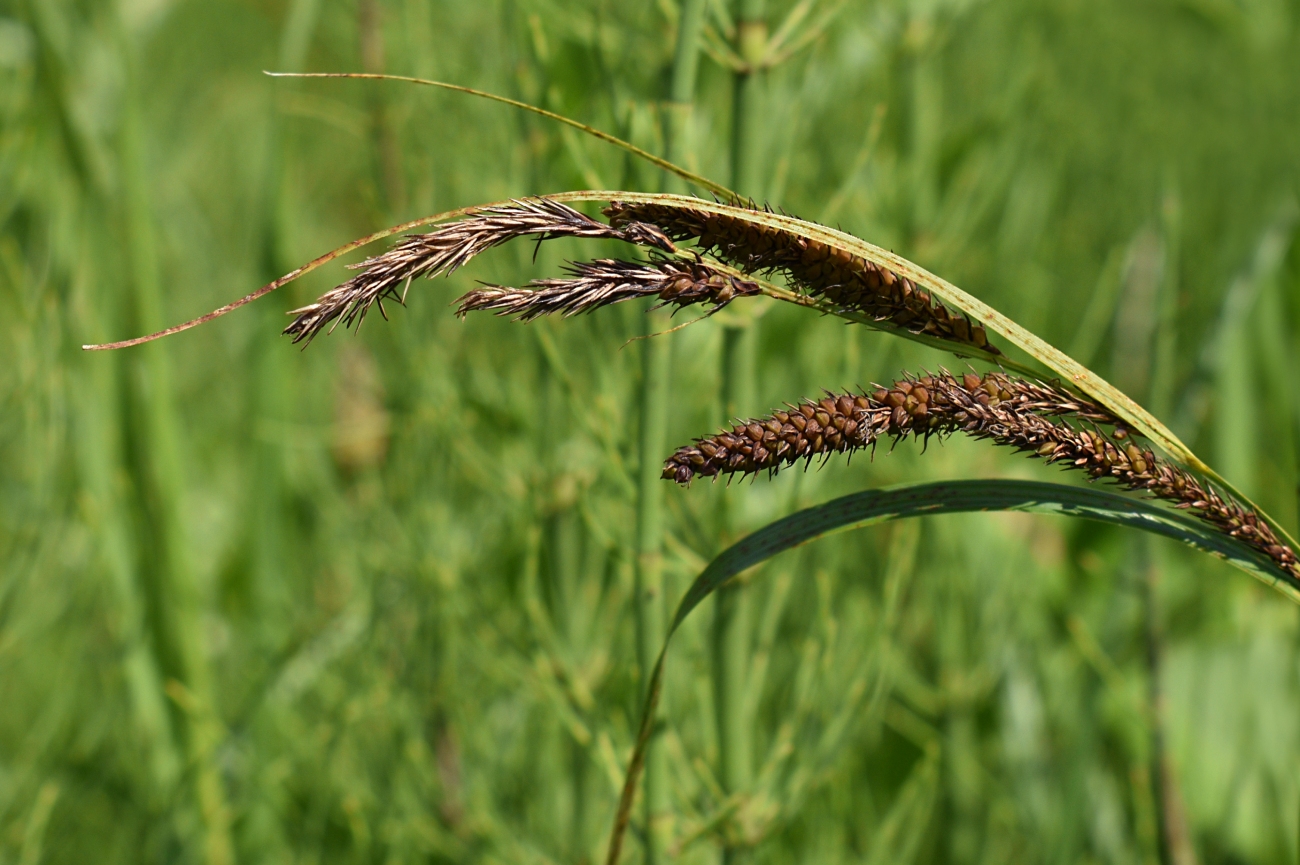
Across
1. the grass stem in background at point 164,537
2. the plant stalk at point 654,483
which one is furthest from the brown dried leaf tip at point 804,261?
the grass stem in background at point 164,537

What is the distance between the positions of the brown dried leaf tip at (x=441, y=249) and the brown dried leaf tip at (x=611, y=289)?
12 mm

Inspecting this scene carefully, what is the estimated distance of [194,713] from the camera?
3.73 ft

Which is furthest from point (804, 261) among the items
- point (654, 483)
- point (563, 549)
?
point (563, 549)

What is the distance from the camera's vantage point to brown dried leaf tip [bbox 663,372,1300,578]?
401 mm

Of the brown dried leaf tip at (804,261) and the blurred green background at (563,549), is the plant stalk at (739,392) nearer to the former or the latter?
the blurred green background at (563,549)

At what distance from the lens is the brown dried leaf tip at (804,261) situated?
1.44ft

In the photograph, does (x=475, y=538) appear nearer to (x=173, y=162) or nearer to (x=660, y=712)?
(x=660, y=712)

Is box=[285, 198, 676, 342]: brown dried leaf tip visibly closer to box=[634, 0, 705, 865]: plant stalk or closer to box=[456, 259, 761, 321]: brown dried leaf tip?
box=[456, 259, 761, 321]: brown dried leaf tip

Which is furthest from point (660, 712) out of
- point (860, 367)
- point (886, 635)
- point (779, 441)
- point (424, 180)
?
point (424, 180)

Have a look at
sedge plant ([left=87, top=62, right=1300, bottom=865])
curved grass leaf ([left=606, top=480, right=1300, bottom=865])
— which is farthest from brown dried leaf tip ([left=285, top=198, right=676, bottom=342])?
curved grass leaf ([left=606, top=480, right=1300, bottom=865])

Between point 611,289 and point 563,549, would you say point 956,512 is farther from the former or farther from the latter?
point 563,549

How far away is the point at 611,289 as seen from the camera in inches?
15.6

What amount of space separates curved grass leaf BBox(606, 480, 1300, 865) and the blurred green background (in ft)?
0.97

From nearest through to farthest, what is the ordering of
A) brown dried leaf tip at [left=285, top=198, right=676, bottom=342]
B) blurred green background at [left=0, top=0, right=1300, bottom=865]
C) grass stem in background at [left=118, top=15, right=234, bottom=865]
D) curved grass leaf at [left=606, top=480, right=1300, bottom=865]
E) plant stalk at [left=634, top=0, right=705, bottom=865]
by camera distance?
brown dried leaf tip at [left=285, top=198, right=676, bottom=342], curved grass leaf at [left=606, top=480, right=1300, bottom=865], plant stalk at [left=634, top=0, right=705, bottom=865], blurred green background at [left=0, top=0, right=1300, bottom=865], grass stem in background at [left=118, top=15, right=234, bottom=865]
